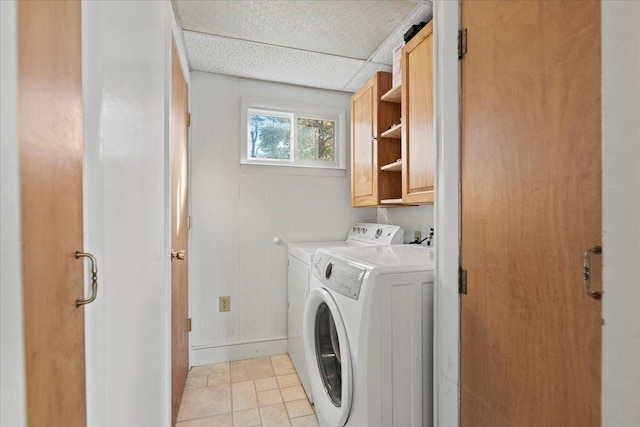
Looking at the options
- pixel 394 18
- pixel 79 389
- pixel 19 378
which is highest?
pixel 394 18

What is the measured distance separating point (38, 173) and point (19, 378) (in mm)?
306

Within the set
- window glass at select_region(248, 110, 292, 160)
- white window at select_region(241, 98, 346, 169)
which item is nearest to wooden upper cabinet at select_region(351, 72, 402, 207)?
white window at select_region(241, 98, 346, 169)

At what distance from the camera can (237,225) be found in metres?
2.43

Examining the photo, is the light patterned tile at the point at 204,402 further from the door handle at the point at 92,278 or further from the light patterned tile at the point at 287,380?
the door handle at the point at 92,278

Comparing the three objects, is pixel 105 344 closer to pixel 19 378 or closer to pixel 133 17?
pixel 19 378

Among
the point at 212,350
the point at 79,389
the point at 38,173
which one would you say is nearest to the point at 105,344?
the point at 79,389

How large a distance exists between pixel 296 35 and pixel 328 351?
6.08ft

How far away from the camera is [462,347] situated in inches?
42.6

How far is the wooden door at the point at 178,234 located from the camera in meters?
1.60

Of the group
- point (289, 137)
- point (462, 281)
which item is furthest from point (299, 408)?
point (289, 137)

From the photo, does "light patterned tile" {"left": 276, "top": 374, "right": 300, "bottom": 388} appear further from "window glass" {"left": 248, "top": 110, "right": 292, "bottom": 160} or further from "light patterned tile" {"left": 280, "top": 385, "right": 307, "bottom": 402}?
"window glass" {"left": 248, "top": 110, "right": 292, "bottom": 160}

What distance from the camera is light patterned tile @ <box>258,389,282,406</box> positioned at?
6.20ft

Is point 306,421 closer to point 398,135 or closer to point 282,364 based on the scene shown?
point 282,364

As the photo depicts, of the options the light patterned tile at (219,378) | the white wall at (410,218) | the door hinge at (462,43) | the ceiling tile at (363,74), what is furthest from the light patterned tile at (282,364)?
the ceiling tile at (363,74)
